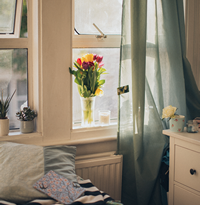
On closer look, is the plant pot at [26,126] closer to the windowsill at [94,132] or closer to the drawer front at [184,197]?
the windowsill at [94,132]

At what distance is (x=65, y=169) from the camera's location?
129cm

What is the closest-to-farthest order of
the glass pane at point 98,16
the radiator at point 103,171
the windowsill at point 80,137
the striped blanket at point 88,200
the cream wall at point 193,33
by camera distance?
the striped blanket at point 88,200 → the windowsill at point 80,137 → the radiator at point 103,171 → the glass pane at point 98,16 → the cream wall at point 193,33

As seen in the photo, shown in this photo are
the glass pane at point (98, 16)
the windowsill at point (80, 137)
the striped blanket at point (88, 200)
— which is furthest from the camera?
the glass pane at point (98, 16)

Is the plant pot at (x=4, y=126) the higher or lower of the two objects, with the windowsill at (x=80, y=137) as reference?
higher

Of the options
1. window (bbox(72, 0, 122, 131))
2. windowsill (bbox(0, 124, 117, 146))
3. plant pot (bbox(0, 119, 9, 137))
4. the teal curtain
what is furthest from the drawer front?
plant pot (bbox(0, 119, 9, 137))

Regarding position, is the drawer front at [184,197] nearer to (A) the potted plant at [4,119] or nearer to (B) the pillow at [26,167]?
(B) the pillow at [26,167]

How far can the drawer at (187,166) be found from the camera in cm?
142

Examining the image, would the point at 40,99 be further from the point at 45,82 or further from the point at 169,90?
the point at 169,90

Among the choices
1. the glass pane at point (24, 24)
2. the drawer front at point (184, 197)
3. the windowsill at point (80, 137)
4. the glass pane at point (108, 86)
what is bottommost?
the drawer front at point (184, 197)

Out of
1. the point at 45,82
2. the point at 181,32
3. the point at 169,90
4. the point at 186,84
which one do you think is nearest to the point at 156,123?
the point at 169,90

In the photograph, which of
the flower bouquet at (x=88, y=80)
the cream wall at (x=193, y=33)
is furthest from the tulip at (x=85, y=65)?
the cream wall at (x=193, y=33)

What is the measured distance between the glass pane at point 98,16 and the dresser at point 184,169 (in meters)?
0.91

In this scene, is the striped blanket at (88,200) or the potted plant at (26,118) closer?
the striped blanket at (88,200)

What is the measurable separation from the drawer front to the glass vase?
73 centimetres
